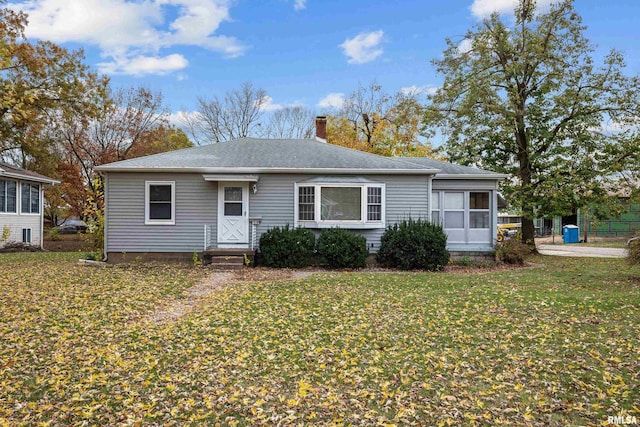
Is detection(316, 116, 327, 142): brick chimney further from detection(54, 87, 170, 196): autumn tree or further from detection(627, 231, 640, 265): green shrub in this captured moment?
detection(54, 87, 170, 196): autumn tree

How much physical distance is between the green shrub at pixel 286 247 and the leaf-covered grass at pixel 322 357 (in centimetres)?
354

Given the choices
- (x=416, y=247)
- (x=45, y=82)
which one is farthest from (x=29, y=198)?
(x=416, y=247)

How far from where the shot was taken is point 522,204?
1614 cm

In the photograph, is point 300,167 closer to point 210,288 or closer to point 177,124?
point 210,288

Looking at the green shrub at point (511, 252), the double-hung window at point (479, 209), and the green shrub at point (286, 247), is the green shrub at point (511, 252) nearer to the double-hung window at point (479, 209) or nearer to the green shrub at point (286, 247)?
the double-hung window at point (479, 209)

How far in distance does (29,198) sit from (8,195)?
1.38m

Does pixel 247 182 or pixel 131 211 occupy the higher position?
pixel 247 182

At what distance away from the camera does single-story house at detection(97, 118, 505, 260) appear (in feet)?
41.6

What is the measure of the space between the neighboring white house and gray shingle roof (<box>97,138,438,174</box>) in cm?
932

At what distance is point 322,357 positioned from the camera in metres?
4.85

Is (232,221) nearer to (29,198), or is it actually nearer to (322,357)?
(322,357)

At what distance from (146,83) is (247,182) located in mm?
18883

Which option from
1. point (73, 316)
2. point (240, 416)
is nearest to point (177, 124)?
point (73, 316)

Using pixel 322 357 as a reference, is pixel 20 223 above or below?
above
